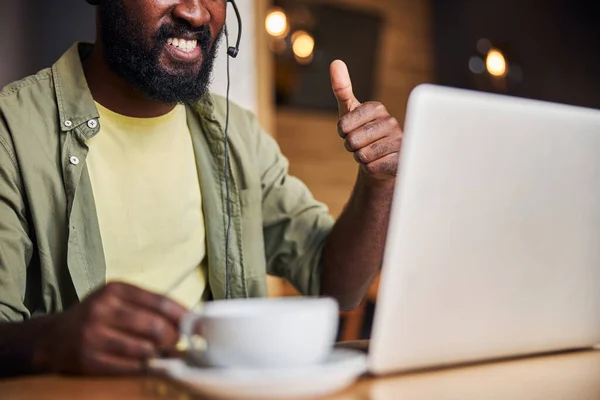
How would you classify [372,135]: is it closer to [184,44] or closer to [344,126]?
[344,126]

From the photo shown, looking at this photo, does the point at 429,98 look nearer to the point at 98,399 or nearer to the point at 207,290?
the point at 98,399

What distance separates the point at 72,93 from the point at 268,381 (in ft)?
3.12

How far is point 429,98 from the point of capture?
0.66 m

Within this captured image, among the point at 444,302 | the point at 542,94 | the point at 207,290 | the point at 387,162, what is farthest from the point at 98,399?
the point at 542,94

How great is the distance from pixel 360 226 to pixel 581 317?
636 millimetres

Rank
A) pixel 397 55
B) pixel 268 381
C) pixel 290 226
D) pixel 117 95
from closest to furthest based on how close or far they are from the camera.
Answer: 1. pixel 268 381
2. pixel 117 95
3. pixel 290 226
4. pixel 397 55

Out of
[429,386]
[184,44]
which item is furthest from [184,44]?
[429,386]

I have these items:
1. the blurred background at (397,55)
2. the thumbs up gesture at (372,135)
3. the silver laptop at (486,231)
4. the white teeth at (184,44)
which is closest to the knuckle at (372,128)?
the thumbs up gesture at (372,135)

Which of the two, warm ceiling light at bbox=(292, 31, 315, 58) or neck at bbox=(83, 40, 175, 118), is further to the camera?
warm ceiling light at bbox=(292, 31, 315, 58)

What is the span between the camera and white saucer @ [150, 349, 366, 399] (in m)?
0.59

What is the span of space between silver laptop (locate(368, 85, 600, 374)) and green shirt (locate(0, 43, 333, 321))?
68cm

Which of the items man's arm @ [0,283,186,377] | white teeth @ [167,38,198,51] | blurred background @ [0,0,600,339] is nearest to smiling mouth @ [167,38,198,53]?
white teeth @ [167,38,198,51]

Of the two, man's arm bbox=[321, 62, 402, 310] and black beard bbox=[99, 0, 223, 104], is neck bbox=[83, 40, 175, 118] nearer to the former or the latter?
black beard bbox=[99, 0, 223, 104]

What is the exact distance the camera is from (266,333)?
61 centimetres
